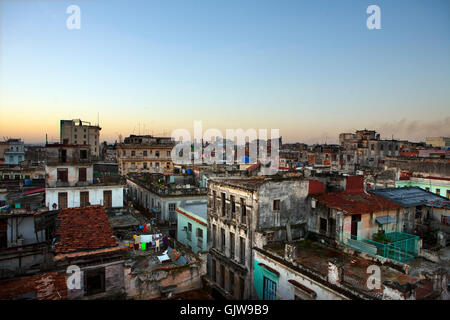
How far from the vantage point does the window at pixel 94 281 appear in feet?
47.4

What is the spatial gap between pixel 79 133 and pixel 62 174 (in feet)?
270

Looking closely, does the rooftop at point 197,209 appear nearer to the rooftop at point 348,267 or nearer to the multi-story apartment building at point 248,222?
the multi-story apartment building at point 248,222

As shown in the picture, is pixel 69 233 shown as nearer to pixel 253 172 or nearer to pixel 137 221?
pixel 137 221

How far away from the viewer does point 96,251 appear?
48.9 ft

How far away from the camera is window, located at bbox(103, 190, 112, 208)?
101ft

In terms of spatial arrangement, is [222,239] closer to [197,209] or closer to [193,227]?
[193,227]

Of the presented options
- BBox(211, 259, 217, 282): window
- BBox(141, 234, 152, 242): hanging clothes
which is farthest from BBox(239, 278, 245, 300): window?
BBox(141, 234, 152, 242): hanging clothes

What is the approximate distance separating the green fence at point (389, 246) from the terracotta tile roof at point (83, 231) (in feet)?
46.8

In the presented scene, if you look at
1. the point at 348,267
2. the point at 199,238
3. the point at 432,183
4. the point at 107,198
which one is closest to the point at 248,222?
the point at 348,267

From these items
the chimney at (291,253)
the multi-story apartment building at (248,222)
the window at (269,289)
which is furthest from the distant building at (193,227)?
the chimney at (291,253)

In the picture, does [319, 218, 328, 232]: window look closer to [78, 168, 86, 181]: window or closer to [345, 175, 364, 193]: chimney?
[345, 175, 364, 193]: chimney

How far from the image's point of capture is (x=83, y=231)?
640 inches

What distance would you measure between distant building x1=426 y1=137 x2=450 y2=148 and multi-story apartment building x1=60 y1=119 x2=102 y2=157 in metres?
102
